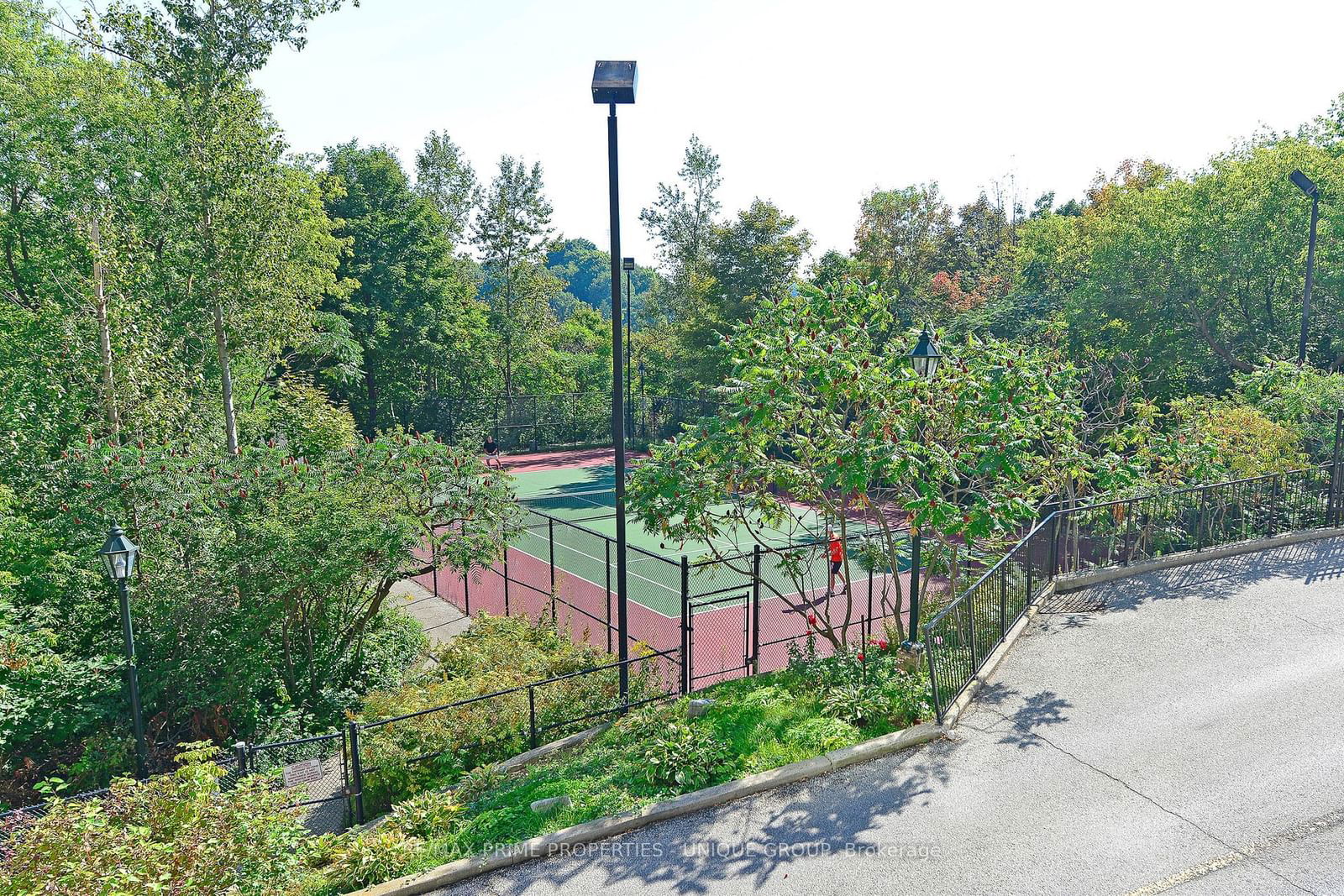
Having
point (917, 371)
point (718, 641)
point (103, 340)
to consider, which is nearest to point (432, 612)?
point (718, 641)

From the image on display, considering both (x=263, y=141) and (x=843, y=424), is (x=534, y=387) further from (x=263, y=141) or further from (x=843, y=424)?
(x=843, y=424)

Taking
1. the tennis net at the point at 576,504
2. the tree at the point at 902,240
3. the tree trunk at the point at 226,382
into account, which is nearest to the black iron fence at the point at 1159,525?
the tree trunk at the point at 226,382

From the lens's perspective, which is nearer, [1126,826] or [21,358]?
[1126,826]

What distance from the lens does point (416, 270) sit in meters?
43.2

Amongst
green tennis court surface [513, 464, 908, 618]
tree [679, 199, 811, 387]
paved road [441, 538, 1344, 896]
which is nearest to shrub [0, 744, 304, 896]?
paved road [441, 538, 1344, 896]

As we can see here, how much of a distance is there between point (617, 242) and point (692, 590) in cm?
1095

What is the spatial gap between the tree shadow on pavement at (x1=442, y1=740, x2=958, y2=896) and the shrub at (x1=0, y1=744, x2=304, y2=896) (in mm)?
1446

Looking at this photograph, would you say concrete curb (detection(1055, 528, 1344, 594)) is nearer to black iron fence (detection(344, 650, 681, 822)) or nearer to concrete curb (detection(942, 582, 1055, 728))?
concrete curb (detection(942, 582, 1055, 728))

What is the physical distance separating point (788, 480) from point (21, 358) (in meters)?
16.3

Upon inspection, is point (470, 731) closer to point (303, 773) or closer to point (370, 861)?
point (303, 773)

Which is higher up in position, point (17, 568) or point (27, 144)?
point (27, 144)

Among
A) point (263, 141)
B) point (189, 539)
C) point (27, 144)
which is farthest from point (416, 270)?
point (189, 539)

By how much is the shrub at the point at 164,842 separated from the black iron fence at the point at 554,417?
117 feet

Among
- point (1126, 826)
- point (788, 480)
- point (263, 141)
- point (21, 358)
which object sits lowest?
point (1126, 826)
